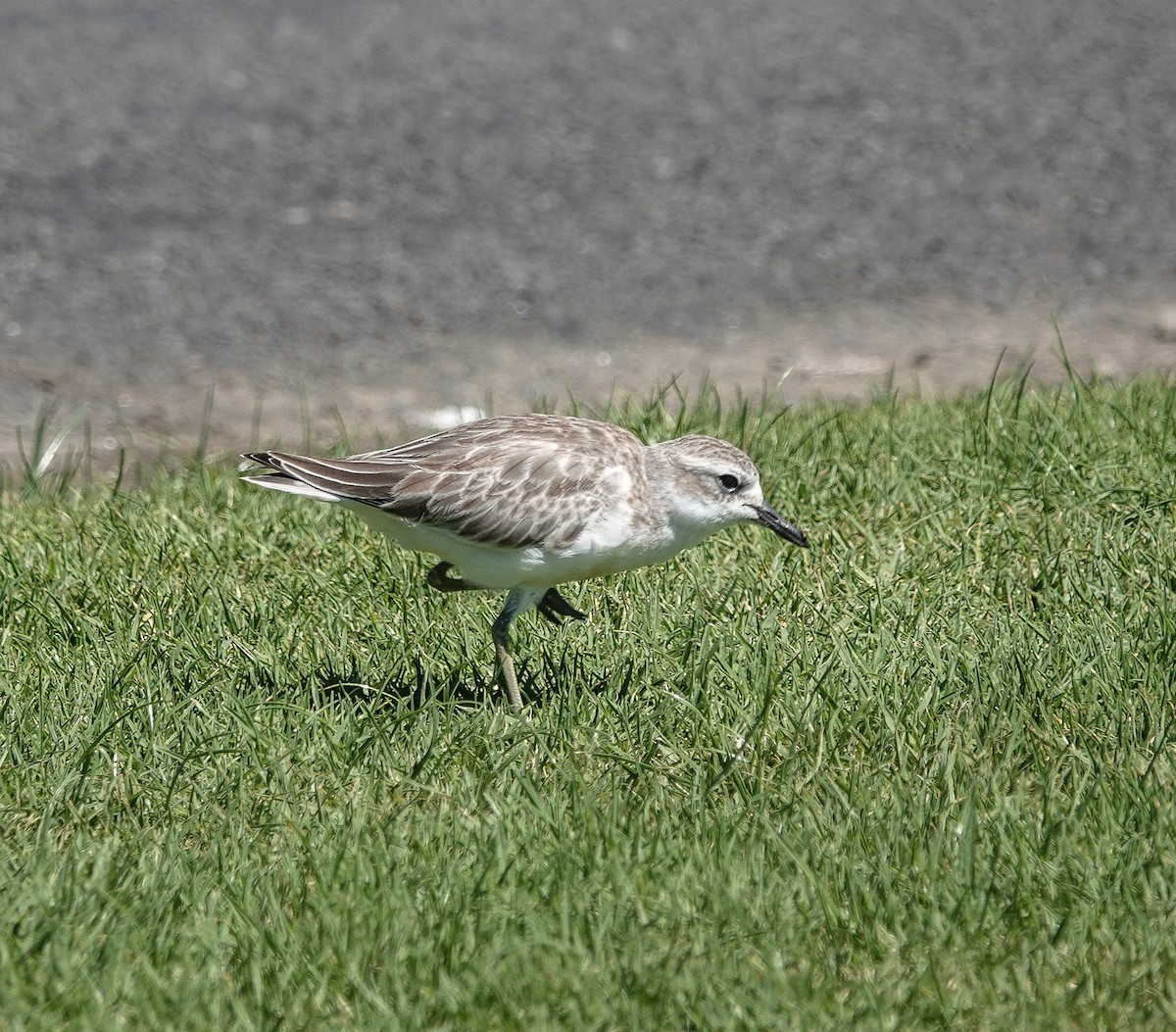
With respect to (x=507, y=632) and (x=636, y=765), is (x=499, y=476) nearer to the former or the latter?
(x=507, y=632)

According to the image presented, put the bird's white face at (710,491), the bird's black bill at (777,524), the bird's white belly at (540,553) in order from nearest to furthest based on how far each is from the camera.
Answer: the bird's white belly at (540,553)
the bird's white face at (710,491)
the bird's black bill at (777,524)

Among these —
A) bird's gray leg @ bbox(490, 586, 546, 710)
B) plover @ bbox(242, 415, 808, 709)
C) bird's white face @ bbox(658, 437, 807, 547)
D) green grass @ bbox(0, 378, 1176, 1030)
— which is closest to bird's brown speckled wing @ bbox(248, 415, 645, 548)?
plover @ bbox(242, 415, 808, 709)

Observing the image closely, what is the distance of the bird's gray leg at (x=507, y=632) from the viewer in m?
5.94

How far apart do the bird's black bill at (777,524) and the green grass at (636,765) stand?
38 centimetres

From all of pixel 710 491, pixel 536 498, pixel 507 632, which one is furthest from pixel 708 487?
pixel 507 632

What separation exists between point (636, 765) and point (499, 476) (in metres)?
1.24

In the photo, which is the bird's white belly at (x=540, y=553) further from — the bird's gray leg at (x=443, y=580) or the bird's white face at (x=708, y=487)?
the bird's gray leg at (x=443, y=580)

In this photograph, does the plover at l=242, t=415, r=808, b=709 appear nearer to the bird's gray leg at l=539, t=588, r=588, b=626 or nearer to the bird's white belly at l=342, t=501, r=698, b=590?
the bird's white belly at l=342, t=501, r=698, b=590

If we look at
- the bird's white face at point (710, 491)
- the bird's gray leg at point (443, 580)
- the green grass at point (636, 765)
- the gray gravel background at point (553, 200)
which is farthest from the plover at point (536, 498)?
the gray gravel background at point (553, 200)

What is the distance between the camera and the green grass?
14.2 feet

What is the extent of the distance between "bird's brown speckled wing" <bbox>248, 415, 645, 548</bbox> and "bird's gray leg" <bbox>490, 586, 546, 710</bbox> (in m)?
0.28

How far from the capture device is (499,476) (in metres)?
6.03

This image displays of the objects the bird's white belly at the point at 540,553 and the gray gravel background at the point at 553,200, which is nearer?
the bird's white belly at the point at 540,553

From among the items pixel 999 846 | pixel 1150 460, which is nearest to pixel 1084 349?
pixel 1150 460
